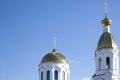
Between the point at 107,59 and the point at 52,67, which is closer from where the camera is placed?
the point at 107,59

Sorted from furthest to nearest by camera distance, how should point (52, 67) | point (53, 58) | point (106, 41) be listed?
1. point (53, 58)
2. point (52, 67)
3. point (106, 41)

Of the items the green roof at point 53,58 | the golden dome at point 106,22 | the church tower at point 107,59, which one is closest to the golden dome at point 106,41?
the church tower at point 107,59

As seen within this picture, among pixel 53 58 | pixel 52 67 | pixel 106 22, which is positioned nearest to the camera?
pixel 106 22

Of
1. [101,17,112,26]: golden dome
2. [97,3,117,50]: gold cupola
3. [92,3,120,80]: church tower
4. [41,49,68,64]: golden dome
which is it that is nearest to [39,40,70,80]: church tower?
[41,49,68,64]: golden dome

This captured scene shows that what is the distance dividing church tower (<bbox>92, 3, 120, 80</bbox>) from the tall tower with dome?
242 inches

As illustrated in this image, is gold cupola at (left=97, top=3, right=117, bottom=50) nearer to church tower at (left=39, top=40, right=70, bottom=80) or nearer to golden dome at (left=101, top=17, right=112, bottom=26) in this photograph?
golden dome at (left=101, top=17, right=112, bottom=26)

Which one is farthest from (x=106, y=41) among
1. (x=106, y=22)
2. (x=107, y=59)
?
(x=106, y=22)

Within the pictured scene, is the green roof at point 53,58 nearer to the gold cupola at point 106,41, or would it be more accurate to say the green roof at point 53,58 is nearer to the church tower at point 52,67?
the church tower at point 52,67

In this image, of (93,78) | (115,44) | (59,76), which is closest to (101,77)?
(93,78)

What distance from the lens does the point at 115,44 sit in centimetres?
3725

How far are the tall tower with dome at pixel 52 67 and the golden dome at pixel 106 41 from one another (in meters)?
6.27

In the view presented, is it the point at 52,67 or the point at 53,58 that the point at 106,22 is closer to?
the point at 53,58

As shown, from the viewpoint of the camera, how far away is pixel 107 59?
36594mm

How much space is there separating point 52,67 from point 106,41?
7383 millimetres
